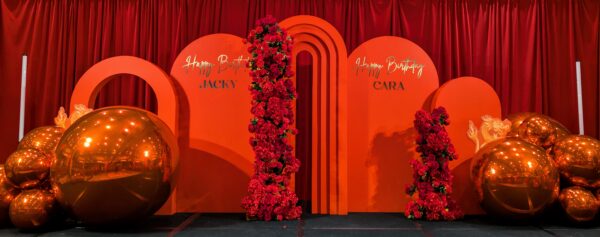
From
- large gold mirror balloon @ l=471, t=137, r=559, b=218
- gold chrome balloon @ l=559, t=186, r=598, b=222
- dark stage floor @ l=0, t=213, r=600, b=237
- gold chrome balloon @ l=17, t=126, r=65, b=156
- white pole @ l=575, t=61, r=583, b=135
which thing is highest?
white pole @ l=575, t=61, r=583, b=135

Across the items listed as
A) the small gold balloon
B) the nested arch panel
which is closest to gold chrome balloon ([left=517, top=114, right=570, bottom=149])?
the nested arch panel

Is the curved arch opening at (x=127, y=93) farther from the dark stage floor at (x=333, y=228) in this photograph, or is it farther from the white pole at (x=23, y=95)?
the dark stage floor at (x=333, y=228)

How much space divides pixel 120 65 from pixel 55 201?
141 cm

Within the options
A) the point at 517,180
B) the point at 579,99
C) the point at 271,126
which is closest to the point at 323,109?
the point at 271,126

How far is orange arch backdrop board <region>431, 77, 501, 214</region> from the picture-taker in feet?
13.8

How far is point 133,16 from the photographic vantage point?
5086 mm

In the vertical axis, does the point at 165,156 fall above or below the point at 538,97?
below

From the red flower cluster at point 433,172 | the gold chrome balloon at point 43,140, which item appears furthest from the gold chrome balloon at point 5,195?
the red flower cluster at point 433,172

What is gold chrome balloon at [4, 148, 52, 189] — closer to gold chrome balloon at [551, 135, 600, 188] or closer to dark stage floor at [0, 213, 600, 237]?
dark stage floor at [0, 213, 600, 237]

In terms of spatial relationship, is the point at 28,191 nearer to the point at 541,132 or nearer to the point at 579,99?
the point at 541,132

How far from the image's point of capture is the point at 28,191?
335cm

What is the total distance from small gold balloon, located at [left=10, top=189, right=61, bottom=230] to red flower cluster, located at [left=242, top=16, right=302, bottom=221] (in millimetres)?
1474

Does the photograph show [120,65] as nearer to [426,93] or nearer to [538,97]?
[426,93]

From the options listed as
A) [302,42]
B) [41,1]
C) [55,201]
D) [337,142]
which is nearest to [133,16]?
[41,1]
